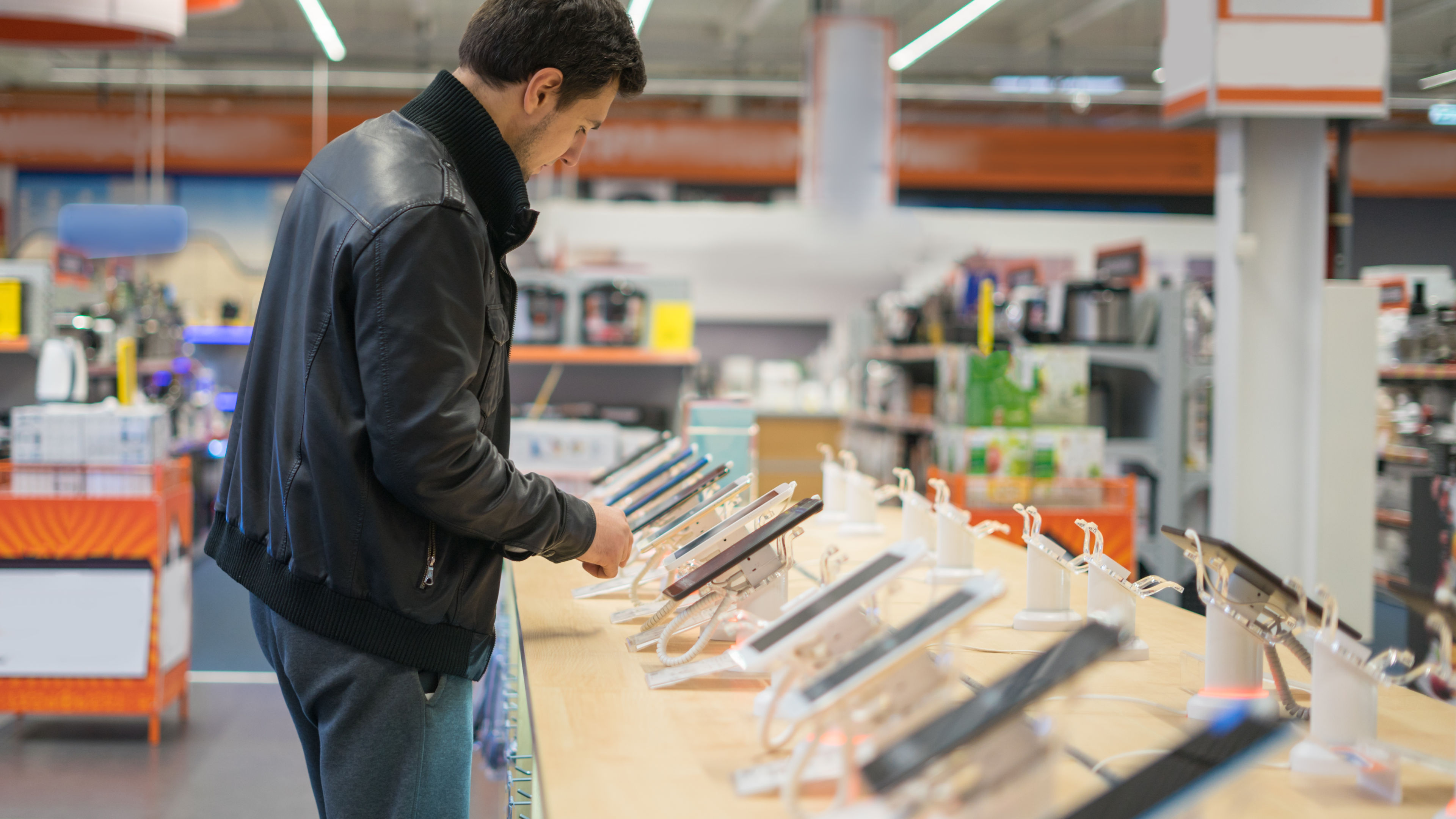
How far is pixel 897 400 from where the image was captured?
6.83 meters

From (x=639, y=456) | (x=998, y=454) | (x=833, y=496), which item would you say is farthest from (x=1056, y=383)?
(x=639, y=456)

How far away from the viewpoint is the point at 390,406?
4.17 feet

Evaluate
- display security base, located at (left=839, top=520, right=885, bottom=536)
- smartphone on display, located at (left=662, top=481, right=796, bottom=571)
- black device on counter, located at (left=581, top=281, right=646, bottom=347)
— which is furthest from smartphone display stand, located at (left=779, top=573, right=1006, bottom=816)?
black device on counter, located at (left=581, top=281, right=646, bottom=347)

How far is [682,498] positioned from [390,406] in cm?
97

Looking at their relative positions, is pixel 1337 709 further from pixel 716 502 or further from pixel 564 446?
pixel 564 446

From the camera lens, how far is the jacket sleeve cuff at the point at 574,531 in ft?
4.85

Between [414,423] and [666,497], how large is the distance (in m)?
1.23

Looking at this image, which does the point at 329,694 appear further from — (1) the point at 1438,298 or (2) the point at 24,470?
(1) the point at 1438,298

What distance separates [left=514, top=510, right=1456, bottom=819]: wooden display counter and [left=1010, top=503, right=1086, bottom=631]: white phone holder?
0.10 feet

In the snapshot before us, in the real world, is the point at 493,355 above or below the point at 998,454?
above

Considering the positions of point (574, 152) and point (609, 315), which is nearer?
point (574, 152)

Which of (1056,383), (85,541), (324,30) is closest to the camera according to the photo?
(85,541)

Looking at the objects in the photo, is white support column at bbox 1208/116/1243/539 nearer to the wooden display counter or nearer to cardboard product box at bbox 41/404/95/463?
the wooden display counter

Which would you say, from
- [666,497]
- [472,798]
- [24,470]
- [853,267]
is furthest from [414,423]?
[853,267]
